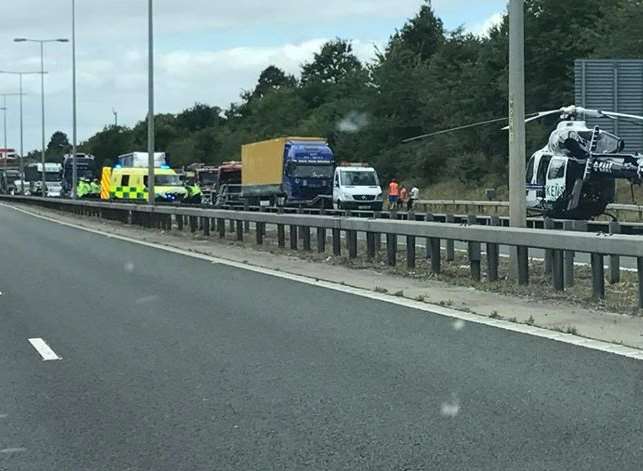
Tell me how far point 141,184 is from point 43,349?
45.1 meters

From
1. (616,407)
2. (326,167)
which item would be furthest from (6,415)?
(326,167)

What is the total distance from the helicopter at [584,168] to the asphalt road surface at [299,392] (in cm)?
1052

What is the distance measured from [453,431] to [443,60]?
7201cm

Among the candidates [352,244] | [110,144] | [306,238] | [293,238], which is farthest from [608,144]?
[110,144]

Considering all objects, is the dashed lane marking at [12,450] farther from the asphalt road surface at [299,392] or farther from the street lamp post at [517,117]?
the street lamp post at [517,117]

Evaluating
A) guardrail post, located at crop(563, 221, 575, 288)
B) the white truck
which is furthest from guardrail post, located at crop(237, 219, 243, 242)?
the white truck

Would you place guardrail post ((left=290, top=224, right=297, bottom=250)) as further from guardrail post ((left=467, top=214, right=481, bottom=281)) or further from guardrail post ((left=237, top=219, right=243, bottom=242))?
guardrail post ((left=467, top=214, right=481, bottom=281))

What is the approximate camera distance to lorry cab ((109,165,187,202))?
52.3 metres

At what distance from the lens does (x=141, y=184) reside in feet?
180

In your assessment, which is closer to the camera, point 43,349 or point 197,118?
point 43,349

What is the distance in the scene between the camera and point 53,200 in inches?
2303

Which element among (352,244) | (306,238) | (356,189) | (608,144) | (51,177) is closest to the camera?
(352,244)

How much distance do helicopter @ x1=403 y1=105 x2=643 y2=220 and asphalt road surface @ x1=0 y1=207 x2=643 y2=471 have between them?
1052cm

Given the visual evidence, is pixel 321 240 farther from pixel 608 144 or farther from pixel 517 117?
pixel 517 117
